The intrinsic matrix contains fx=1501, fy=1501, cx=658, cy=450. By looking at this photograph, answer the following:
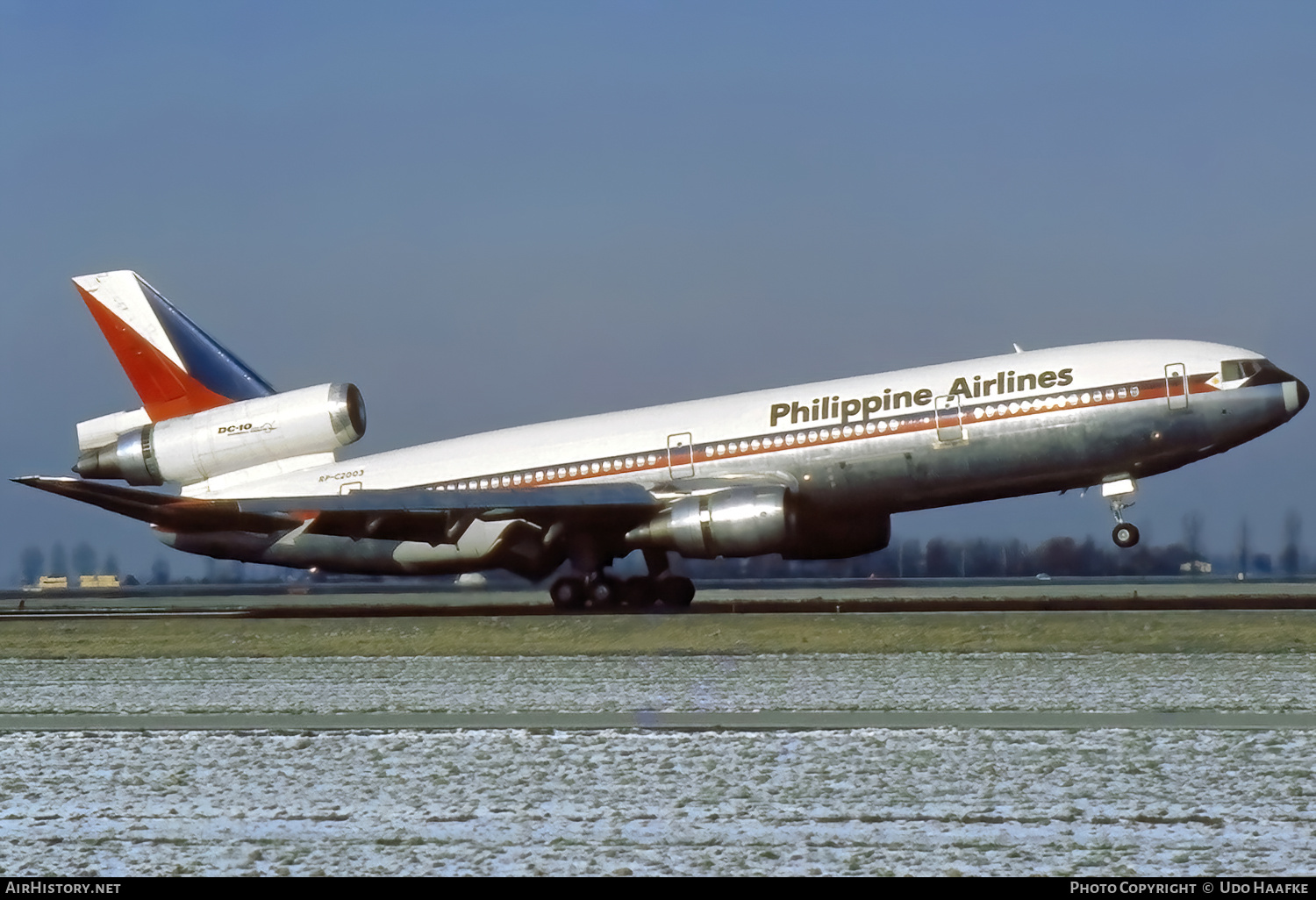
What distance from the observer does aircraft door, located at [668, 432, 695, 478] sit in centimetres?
3120

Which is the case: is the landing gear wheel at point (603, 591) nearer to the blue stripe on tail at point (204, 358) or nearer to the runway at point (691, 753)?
the runway at point (691, 753)

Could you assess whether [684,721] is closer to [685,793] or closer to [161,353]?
[685,793]

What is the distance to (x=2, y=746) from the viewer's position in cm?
1315

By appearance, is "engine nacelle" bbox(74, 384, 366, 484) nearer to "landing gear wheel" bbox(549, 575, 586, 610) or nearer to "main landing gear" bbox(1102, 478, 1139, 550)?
"landing gear wheel" bbox(549, 575, 586, 610)

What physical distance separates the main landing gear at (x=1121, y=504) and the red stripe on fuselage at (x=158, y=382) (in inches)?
795

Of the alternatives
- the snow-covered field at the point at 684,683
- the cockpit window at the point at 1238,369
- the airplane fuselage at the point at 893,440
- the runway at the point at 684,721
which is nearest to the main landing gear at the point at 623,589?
the airplane fuselage at the point at 893,440

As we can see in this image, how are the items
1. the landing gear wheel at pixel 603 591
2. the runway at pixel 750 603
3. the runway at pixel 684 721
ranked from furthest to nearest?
the landing gear wheel at pixel 603 591
the runway at pixel 750 603
the runway at pixel 684 721

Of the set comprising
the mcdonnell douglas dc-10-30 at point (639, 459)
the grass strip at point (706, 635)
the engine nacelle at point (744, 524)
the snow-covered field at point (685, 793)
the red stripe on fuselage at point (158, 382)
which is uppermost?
the red stripe on fuselage at point (158, 382)

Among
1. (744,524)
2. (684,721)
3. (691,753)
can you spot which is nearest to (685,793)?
(691,753)

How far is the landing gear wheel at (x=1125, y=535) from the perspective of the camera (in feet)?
94.5

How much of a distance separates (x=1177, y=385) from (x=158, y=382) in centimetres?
2285

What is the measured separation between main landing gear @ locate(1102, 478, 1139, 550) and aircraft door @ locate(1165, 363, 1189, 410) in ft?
6.01

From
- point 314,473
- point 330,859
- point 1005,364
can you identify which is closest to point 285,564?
point 314,473

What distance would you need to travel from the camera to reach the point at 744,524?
2894cm
